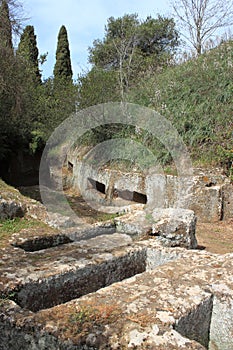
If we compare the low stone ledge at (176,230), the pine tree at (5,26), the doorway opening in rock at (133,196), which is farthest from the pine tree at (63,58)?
the low stone ledge at (176,230)

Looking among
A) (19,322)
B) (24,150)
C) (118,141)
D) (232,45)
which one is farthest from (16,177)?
(19,322)

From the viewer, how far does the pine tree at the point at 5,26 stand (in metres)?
10.6

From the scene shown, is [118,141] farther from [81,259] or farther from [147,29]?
[147,29]

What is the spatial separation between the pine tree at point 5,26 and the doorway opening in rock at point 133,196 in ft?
18.7

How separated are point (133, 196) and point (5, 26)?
643cm

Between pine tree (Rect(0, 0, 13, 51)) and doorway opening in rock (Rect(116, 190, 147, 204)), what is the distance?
5.71m

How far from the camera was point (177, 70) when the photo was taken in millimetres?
15953

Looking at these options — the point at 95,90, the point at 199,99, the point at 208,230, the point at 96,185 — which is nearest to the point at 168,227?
the point at 208,230

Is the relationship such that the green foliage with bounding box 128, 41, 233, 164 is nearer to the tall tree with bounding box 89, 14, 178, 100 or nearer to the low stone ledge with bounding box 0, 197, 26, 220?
the low stone ledge with bounding box 0, 197, 26, 220

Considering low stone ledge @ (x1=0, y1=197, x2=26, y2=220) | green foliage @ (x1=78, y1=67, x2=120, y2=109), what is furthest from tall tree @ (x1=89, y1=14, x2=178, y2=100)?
low stone ledge @ (x1=0, y1=197, x2=26, y2=220)

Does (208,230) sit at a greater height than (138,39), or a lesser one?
lesser

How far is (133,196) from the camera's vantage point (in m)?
12.2

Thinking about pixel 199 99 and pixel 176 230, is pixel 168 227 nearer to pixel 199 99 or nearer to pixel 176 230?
pixel 176 230

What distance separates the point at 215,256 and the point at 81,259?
68.6 inches
